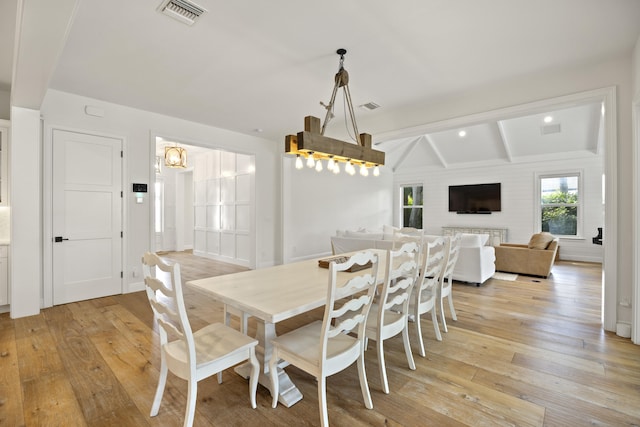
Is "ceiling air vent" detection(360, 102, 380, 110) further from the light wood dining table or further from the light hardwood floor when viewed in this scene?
the light hardwood floor

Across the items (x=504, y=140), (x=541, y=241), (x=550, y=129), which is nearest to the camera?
(x=541, y=241)

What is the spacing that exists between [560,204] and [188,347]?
Answer: 9109 millimetres

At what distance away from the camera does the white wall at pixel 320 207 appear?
6547 millimetres

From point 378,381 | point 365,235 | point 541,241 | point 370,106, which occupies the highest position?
point 370,106

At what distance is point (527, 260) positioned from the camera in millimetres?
5359

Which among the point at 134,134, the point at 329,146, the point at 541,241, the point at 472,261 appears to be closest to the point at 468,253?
the point at 472,261

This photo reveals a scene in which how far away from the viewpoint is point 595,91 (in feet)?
10.1

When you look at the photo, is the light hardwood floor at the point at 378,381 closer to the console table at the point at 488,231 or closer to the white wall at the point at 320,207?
the white wall at the point at 320,207

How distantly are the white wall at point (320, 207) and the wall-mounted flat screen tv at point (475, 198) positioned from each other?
2365 mm

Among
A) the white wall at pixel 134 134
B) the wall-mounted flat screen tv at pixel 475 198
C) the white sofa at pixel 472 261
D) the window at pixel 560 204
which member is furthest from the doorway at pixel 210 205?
the window at pixel 560 204

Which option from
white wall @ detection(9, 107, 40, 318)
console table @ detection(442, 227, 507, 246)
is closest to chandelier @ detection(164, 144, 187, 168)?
white wall @ detection(9, 107, 40, 318)

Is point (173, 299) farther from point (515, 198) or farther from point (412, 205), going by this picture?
point (412, 205)

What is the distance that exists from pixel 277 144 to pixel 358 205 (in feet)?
10.7

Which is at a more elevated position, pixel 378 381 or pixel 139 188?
pixel 139 188
